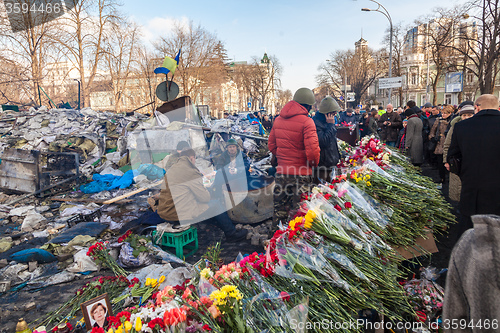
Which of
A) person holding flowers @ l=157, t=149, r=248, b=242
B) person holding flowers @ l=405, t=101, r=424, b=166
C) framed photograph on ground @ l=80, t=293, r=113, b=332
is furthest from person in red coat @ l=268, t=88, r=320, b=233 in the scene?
person holding flowers @ l=405, t=101, r=424, b=166

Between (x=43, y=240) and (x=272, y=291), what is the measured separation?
5.43 m

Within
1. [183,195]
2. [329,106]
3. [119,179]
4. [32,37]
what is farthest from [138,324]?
[32,37]

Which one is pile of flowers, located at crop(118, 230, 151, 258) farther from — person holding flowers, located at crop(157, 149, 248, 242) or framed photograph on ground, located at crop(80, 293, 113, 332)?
framed photograph on ground, located at crop(80, 293, 113, 332)

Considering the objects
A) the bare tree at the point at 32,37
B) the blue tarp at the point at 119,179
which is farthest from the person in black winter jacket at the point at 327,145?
the bare tree at the point at 32,37

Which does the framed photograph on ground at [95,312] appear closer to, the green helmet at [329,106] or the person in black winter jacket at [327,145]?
the person in black winter jacket at [327,145]

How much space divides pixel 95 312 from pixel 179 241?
2318mm

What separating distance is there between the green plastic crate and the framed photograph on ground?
2.19 m

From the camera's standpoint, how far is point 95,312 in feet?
6.93

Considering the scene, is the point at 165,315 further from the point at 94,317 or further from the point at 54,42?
the point at 54,42

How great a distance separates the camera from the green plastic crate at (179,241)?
4422mm

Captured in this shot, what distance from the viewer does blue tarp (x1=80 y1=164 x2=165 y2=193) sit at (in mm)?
8406

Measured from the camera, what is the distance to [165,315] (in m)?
1.64


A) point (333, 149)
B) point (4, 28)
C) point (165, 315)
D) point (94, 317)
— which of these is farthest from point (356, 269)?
point (4, 28)

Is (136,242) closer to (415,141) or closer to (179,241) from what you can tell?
(179,241)
